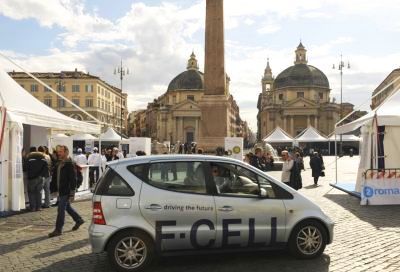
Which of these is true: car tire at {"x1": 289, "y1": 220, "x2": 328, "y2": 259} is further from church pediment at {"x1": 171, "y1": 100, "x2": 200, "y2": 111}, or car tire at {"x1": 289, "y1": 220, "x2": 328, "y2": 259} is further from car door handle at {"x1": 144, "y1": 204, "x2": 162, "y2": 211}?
church pediment at {"x1": 171, "y1": 100, "x2": 200, "y2": 111}

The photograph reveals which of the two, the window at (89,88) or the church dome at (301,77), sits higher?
the church dome at (301,77)

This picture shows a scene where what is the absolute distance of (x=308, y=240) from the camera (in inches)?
283

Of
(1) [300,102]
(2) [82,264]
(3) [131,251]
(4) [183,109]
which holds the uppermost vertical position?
(1) [300,102]

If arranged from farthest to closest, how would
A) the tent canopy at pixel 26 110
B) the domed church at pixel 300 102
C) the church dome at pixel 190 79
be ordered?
the church dome at pixel 190 79
the domed church at pixel 300 102
the tent canopy at pixel 26 110

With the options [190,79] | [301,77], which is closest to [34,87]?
[190,79]

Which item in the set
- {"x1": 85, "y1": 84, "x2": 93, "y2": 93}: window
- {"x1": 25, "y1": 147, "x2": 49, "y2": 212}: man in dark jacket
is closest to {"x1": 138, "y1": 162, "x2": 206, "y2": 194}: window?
{"x1": 25, "y1": 147, "x2": 49, "y2": 212}: man in dark jacket

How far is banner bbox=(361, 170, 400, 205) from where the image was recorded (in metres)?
13.5

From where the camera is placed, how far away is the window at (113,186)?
6.62m

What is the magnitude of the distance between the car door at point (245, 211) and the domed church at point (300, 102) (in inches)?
4107

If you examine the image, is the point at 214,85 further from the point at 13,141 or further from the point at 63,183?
the point at 63,183

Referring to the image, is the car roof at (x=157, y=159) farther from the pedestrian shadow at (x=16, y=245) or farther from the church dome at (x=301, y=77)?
the church dome at (x=301, y=77)

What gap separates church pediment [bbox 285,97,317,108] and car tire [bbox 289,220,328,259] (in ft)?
345

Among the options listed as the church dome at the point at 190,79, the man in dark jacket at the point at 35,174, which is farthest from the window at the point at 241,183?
the church dome at the point at 190,79

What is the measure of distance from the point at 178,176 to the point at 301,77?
11327 centimetres
